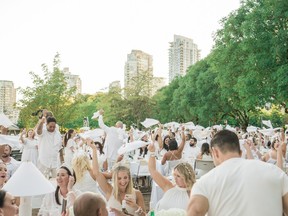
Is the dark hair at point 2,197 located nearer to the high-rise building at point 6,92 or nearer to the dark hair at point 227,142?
the dark hair at point 227,142

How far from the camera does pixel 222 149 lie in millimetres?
3408

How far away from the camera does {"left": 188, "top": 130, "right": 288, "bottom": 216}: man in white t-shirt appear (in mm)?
3152

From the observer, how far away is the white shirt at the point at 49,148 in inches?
420

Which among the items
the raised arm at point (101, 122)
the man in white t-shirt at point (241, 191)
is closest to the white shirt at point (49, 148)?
the raised arm at point (101, 122)

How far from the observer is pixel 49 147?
10703mm

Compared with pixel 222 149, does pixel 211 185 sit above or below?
below

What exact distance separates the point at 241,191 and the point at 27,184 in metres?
1.88

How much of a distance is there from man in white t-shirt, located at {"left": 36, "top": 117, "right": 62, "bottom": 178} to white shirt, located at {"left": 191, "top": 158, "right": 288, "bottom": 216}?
800 centimetres

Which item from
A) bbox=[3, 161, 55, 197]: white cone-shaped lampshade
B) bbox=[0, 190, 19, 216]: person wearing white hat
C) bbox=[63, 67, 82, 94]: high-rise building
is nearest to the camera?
bbox=[0, 190, 19, 216]: person wearing white hat

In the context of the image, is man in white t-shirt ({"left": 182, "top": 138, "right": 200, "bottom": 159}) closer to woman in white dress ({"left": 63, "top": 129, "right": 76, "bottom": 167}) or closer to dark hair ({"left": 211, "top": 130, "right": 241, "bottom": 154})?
woman in white dress ({"left": 63, "top": 129, "right": 76, "bottom": 167})

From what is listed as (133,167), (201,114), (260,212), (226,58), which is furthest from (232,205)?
(201,114)

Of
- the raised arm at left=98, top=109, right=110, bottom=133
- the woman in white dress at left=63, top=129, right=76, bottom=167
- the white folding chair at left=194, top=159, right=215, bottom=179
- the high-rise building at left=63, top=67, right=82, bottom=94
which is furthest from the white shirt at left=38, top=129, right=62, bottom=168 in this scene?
the high-rise building at left=63, top=67, right=82, bottom=94

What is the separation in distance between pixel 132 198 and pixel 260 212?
2243 millimetres

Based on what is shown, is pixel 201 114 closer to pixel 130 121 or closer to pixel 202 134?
pixel 130 121
